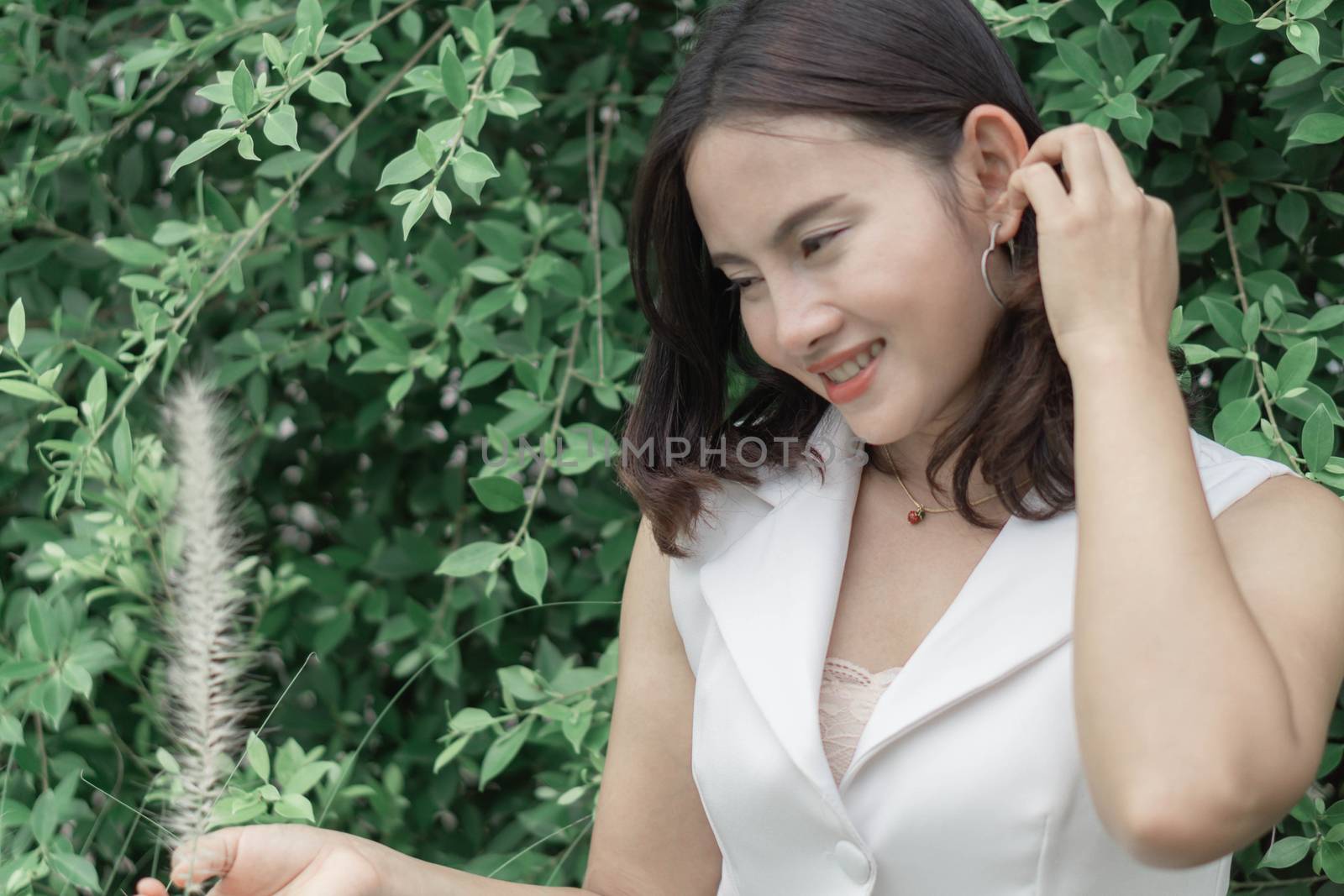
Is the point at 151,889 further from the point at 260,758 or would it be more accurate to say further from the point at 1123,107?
the point at 1123,107

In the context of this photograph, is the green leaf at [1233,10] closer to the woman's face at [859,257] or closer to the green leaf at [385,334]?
the woman's face at [859,257]

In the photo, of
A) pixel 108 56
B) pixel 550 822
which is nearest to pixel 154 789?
pixel 550 822

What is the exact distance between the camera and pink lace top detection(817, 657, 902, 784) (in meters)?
1.22

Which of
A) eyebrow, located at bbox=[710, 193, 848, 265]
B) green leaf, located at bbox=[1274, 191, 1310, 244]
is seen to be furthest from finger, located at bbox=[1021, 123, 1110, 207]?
green leaf, located at bbox=[1274, 191, 1310, 244]

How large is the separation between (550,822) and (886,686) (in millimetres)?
756

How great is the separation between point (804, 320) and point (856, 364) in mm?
64

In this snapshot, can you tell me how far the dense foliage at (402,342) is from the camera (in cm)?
150

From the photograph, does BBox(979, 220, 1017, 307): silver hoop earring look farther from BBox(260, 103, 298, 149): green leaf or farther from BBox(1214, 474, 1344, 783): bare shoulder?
BBox(260, 103, 298, 149): green leaf

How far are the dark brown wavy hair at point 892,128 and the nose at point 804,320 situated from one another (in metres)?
0.14

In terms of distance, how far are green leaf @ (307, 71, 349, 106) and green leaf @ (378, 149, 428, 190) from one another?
0.28ft

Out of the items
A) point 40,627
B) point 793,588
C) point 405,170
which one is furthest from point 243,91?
point 793,588

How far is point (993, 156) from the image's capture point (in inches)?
46.8

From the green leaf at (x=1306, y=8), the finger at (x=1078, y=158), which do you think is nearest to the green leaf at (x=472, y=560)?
the finger at (x=1078, y=158)

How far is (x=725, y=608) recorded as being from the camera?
132 centimetres
